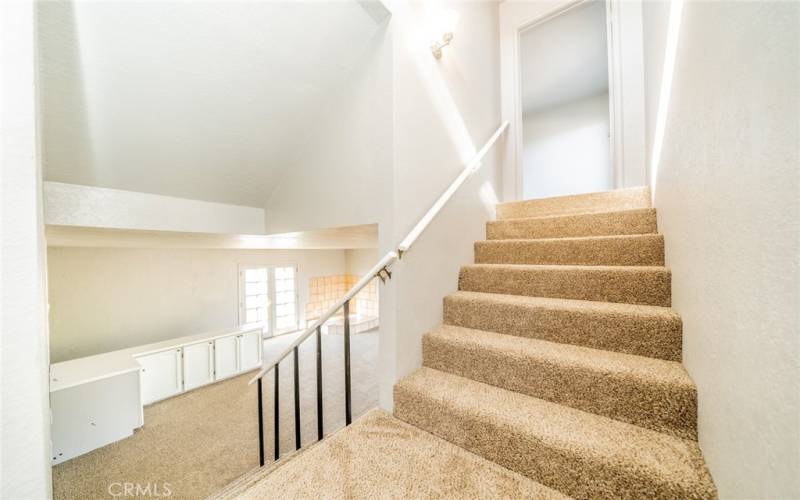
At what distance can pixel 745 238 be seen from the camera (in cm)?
60

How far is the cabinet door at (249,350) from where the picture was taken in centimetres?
403

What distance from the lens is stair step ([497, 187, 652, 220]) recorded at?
203 centimetres

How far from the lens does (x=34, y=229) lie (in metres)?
0.71

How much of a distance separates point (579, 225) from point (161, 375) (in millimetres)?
4465

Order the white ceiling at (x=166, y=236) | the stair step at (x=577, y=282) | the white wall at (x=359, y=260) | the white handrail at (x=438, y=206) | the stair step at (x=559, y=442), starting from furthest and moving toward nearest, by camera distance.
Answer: the white wall at (x=359, y=260), the white ceiling at (x=166, y=236), the white handrail at (x=438, y=206), the stair step at (x=577, y=282), the stair step at (x=559, y=442)

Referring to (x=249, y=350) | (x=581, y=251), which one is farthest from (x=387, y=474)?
(x=249, y=350)

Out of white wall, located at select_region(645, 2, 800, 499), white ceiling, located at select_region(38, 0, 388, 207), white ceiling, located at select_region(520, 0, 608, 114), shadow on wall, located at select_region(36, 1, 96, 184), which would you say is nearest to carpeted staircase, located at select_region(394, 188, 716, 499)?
white wall, located at select_region(645, 2, 800, 499)

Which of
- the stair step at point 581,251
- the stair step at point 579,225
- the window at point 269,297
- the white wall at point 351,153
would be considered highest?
the white wall at point 351,153

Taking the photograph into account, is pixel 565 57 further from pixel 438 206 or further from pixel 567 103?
pixel 438 206

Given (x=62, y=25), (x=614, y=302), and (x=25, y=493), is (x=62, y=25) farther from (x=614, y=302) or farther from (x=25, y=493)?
(x=614, y=302)

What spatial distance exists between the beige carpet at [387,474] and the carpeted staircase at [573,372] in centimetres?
6

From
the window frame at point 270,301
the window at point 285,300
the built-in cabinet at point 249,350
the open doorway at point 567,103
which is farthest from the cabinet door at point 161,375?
the open doorway at point 567,103

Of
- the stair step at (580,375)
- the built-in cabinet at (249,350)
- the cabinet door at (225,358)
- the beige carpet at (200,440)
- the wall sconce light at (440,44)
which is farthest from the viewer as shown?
the built-in cabinet at (249,350)

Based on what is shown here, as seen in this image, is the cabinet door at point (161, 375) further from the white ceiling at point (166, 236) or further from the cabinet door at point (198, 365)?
the white ceiling at point (166, 236)
